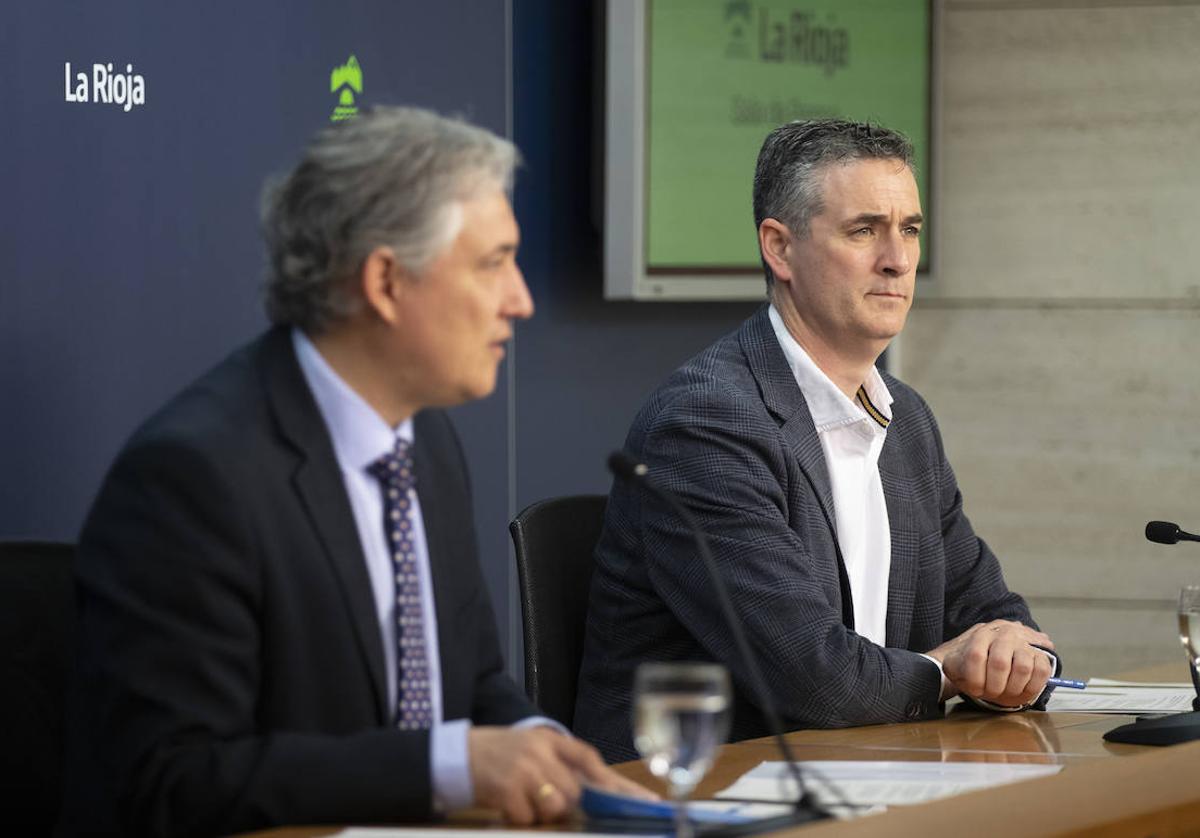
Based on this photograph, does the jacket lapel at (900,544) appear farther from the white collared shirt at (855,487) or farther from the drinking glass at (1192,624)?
the drinking glass at (1192,624)

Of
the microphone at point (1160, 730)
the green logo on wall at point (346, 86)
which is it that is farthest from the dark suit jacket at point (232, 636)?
the green logo on wall at point (346, 86)

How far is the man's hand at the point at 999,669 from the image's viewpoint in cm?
255

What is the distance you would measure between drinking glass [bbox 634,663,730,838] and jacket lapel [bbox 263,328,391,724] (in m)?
0.45

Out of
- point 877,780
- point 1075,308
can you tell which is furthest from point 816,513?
point 1075,308

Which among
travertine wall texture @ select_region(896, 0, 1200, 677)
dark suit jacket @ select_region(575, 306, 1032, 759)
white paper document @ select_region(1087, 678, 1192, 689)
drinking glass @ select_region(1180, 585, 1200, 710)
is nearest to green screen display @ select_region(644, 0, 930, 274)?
travertine wall texture @ select_region(896, 0, 1200, 677)

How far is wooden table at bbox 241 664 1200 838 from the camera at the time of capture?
171 centimetres

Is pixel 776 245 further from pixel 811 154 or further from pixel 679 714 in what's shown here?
pixel 679 714

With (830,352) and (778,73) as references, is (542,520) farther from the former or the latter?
(778,73)

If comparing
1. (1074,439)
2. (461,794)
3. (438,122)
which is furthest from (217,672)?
(1074,439)

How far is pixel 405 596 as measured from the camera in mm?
1916

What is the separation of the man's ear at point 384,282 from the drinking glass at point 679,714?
21.8 inches

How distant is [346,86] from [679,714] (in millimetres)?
2026

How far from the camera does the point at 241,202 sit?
2.95 m

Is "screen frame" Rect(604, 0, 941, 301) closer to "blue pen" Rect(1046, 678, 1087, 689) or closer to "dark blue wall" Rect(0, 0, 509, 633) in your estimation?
"dark blue wall" Rect(0, 0, 509, 633)
